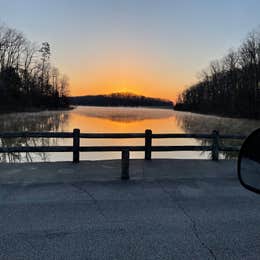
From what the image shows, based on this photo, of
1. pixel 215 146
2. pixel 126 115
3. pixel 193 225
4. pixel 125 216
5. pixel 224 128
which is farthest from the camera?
pixel 126 115

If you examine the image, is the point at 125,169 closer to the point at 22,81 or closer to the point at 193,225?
the point at 193,225

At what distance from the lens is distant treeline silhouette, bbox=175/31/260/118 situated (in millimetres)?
59938

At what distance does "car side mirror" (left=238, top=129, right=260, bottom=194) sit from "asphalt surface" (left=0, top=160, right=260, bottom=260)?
0.97 m

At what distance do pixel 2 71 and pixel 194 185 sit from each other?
6912 centimetres

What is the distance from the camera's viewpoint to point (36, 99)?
3482 inches

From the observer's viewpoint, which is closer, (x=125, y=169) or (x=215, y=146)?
(x=125, y=169)

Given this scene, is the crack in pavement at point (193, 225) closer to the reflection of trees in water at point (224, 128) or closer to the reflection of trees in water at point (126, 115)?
the reflection of trees in water at point (224, 128)

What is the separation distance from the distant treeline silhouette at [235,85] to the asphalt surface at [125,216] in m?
53.9

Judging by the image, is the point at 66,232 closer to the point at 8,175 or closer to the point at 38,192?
the point at 38,192

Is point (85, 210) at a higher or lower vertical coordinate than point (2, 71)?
lower

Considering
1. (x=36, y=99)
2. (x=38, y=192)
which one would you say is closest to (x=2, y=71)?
(x=36, y=99)

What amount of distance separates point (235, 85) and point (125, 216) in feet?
244

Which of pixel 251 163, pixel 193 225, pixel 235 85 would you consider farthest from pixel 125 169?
pixel 235 85

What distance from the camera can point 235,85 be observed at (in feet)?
239
